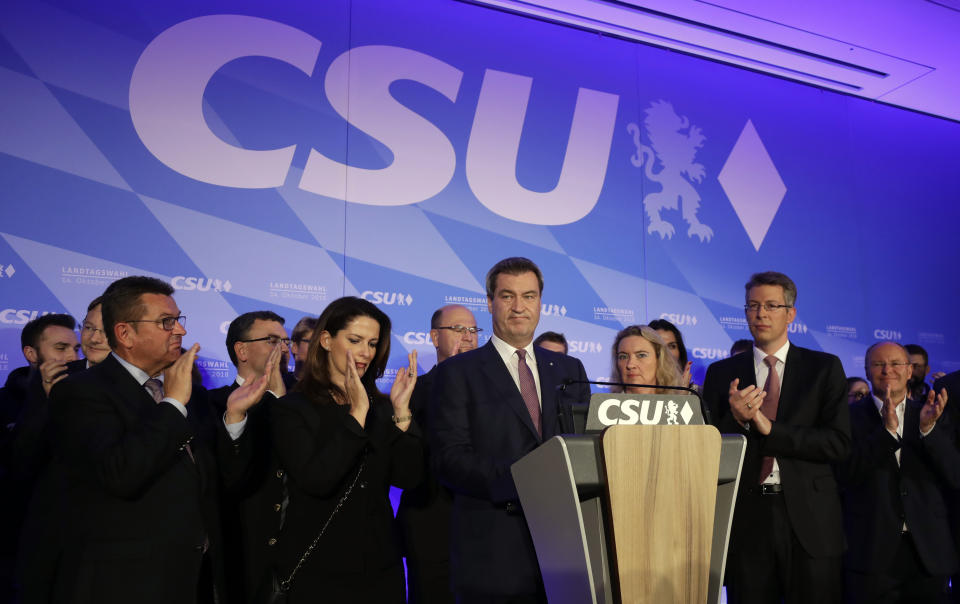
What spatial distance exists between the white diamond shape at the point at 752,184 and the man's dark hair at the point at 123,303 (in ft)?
17.5

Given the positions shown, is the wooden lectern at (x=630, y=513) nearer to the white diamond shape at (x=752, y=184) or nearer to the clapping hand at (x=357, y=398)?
the clapping hand at (x=357, y=398)

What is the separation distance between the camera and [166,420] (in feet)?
7.47

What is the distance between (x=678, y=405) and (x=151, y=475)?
1520mm

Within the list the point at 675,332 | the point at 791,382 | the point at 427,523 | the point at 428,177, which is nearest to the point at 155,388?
the point at 427,523

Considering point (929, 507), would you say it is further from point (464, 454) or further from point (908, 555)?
point (464, 454)

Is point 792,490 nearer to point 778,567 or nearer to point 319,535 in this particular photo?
point 778,567

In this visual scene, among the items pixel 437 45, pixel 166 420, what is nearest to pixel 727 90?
pixel 437 45

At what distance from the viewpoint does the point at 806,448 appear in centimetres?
304

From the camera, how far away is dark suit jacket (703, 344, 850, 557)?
304 cm

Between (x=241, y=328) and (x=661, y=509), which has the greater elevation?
(x=241, y=328)

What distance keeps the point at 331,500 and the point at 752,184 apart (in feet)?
18.2

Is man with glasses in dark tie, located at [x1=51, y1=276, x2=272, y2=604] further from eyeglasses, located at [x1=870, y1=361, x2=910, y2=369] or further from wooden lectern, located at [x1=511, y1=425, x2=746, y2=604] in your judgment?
eyeglasses, located at [x1=870, y1=361, x2=910, y2=369]

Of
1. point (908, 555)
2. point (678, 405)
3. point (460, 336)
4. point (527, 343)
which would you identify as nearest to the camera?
point (678, 405)

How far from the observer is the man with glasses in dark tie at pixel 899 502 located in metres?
3.94
